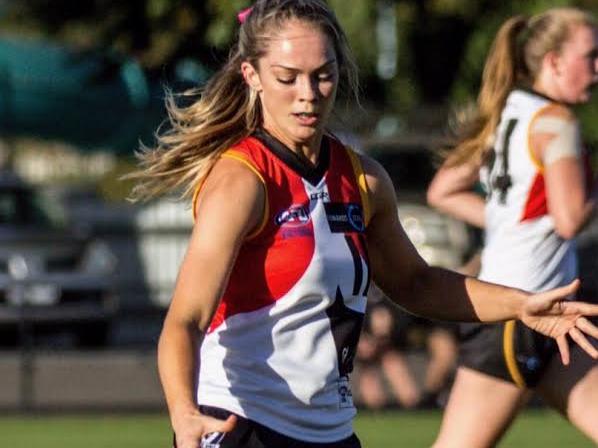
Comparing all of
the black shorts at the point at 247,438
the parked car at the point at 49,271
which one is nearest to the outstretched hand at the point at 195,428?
the black shorts at the point at 247,438

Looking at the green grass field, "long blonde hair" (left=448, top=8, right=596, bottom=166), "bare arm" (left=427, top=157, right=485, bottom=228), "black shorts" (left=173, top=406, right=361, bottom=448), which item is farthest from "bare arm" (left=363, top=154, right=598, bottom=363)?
the green grass field

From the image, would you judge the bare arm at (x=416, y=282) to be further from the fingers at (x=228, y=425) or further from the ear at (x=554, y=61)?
the ear at (x=554, y=61)

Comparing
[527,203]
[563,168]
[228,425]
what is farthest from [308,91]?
[527,203]

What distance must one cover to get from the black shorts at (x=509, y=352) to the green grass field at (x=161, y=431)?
498 cm

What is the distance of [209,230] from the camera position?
460 cm

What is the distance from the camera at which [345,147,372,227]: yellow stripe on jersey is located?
5016mm

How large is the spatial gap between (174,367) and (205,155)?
0.74 metres

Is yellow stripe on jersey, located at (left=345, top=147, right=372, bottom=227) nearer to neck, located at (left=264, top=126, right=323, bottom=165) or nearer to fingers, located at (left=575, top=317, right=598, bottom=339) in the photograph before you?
neck, located at (left=264, top=126, right=323, bottom=165)

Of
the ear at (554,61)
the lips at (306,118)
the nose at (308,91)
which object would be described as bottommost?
the ear at (554,61)

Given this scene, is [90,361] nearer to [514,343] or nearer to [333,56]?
[514,343]

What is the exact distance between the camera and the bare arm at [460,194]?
731cm

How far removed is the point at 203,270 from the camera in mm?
4578

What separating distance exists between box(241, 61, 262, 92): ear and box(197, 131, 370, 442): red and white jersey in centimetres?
16

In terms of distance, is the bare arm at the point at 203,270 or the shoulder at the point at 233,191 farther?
the shoulder at the point at 233,191
